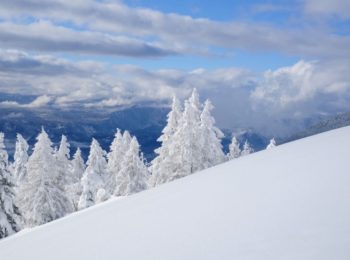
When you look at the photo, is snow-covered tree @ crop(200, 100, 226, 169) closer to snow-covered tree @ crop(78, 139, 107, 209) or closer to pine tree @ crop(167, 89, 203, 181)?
pine tree @ crop(167, 89, 203, 181)

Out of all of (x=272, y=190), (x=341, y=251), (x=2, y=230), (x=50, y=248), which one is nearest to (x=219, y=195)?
(x=272, y=190)

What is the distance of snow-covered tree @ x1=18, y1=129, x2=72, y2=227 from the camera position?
37.8 metres

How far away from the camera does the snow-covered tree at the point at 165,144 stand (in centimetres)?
3803

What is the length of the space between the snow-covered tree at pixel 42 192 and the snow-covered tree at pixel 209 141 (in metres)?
15.2

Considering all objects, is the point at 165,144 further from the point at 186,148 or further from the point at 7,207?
the point at 7,207

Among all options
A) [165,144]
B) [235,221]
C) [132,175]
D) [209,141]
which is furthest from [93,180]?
[235,221]

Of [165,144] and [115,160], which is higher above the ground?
[165,144]

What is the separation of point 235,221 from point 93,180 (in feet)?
131

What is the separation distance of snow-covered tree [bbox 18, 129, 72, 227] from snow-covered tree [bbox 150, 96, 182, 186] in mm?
9697

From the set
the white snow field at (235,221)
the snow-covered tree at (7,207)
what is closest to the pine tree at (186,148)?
the snow-covered tree at (7,207)

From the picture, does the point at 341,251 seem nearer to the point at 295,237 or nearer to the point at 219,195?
the point at 295,237

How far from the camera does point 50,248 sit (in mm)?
7035

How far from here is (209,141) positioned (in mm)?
37719

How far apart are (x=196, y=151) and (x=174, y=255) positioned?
31.9 m
